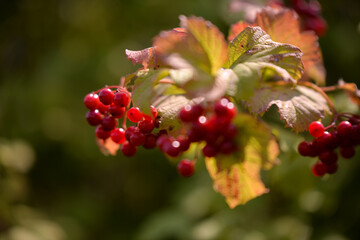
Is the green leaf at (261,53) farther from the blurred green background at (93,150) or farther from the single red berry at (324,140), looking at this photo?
the blurred green background at (93,150)

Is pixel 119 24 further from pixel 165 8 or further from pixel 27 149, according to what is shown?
pixel 27 149

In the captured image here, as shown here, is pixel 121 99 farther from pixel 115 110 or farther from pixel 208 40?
pixel 208 40

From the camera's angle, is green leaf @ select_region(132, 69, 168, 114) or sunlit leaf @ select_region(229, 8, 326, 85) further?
sunlit leaf @ select_region(229, 8, 326, 85)

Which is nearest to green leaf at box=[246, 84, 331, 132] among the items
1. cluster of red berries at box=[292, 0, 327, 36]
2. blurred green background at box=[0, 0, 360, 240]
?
cluster of red berries at box=[292, 0, 327, 36]

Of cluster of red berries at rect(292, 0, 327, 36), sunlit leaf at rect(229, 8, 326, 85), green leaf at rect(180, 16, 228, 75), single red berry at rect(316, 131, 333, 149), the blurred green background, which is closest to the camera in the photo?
green leaf at rect(180, 16, 228, 75)

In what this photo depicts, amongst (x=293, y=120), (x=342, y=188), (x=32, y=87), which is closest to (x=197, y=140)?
(x=293, y=120)

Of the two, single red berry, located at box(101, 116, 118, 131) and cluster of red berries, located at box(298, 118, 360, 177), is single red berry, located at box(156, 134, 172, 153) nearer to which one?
single red berry, located at box(101, 116, 118, 131)

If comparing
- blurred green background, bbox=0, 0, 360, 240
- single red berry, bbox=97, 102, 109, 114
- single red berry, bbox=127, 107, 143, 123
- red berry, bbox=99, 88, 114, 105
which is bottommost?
single red berry, bbox=127, 107, 143, 123
